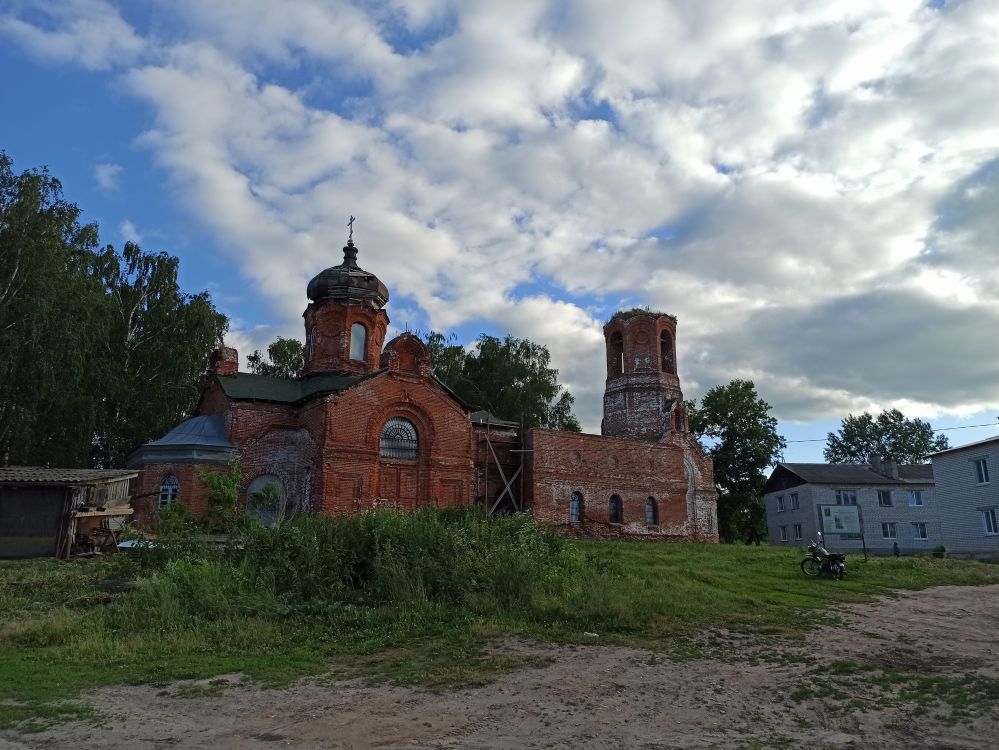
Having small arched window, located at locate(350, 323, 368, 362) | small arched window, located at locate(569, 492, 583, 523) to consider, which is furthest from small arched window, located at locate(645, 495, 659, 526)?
small arched window, located at locate(350, 323, 368, 362)

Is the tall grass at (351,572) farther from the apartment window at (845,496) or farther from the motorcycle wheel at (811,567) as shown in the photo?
the apartment window at (845,496)

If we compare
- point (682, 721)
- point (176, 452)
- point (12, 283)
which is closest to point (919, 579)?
point (682, 721)

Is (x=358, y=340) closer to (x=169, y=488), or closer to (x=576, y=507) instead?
(x=169, y=488)

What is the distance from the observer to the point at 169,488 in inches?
942

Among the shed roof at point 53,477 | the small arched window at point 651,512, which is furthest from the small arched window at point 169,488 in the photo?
the small arched window at point 651,512

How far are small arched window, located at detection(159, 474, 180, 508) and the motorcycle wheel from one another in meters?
18.8

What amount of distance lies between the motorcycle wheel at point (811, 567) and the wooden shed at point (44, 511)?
59.8ft

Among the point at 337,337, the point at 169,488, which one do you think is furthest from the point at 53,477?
the point at 337,337

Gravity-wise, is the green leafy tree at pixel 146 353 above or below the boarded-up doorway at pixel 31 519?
above

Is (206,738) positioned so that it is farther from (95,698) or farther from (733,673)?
(733,673)

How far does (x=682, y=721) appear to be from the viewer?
666cm

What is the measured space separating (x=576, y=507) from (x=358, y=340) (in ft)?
36.4

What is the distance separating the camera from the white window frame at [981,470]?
2797 centimetres

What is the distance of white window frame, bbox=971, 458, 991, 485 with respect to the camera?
1101 inches
